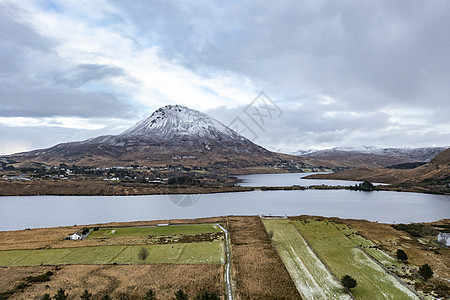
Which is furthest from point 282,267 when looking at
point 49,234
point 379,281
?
point 49,234

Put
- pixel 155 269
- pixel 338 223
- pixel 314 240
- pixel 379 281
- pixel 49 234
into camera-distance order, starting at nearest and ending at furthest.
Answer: pixel 379 281 → pixel 155 269 → pixel 314 240 → pixel 49 234 → pixel 338 223

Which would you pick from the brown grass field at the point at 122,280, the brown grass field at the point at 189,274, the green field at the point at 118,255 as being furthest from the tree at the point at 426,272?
the green field at the point at 118,255

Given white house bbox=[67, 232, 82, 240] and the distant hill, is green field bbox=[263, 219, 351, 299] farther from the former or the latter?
the distant hill

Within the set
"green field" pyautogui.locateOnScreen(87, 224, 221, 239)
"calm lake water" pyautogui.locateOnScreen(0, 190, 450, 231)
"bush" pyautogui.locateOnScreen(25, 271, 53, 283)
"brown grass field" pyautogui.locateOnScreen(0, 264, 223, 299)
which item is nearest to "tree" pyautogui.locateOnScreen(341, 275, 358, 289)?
"brown grass field" pyautogui.locateOnScreen(0, 264, 223, 299)

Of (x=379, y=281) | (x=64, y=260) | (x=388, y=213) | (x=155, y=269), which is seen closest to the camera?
(x=379, y=281)

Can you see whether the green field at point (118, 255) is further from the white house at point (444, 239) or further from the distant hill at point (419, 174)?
the distant hill at point (419, 174)

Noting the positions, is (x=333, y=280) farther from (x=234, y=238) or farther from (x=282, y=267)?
(x=234, y=238)
